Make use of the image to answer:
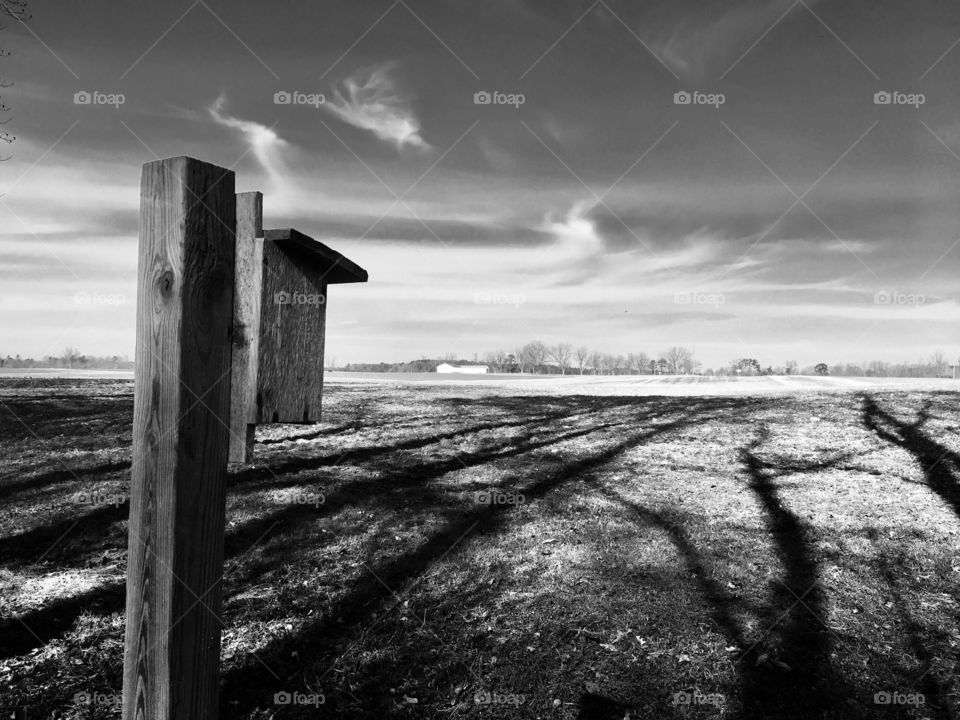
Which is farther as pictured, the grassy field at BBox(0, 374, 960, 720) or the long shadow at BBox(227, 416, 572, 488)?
the long shadow at BBox(227, 416, 572, 488)

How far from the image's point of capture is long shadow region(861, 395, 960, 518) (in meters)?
7.86

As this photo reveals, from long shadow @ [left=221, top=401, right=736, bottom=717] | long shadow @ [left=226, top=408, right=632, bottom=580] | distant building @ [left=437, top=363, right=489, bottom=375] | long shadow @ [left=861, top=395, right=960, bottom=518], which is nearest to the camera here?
long shadow @ [left=221, top=401, right=736, bottom=717]

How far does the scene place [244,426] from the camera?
204 centimetres

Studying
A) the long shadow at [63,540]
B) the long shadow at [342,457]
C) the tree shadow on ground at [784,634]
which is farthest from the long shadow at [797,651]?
→ the long shadow at [342,457]

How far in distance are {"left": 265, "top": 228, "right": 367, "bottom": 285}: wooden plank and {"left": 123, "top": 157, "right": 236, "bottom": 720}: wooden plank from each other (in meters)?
0.21

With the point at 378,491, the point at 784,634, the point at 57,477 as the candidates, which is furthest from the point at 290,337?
the point at 57,477

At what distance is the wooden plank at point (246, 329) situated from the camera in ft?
6.68

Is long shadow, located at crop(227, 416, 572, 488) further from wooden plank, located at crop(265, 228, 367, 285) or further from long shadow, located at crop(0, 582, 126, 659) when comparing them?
wooden plank, located at crop(265, 228, 367, 285)

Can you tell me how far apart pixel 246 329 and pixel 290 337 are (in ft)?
0.54

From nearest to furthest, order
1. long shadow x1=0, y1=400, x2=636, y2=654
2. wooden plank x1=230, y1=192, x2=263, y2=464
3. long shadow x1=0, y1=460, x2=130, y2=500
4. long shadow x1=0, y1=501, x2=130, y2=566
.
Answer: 1. wooden plank x1=230, y1=192, x2=263, y2=464
2. long shadow x1=0, y1=400, x2=636, y2=654
3. long shadow x1=0, y1=501, x2=130, y2=566
4. long shadow x1=0, y1=460, x2=130, y2=500

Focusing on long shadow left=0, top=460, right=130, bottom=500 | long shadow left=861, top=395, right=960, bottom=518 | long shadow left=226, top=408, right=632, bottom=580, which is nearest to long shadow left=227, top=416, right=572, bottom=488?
long shadow left=226, top=408, right=632, bottom=580

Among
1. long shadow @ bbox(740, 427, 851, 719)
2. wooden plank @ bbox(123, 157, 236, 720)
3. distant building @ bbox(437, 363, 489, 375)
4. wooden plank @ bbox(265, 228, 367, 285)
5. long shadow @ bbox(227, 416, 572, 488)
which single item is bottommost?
long shadow @ bbox(740, 427, 851, 719)

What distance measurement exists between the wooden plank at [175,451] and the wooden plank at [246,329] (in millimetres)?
78

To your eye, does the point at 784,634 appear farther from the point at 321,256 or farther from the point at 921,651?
the point at 321,256
